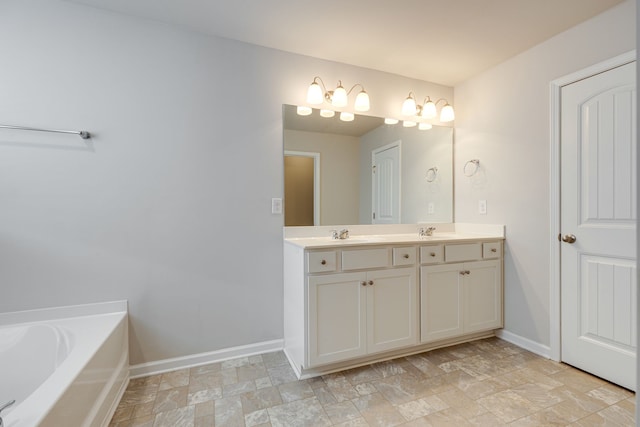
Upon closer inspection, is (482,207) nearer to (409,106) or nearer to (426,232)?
(426,232)

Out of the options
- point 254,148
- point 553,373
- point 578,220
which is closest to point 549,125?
point 578,220

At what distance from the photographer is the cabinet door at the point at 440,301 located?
2.11 metres

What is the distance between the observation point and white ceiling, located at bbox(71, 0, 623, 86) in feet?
5.75

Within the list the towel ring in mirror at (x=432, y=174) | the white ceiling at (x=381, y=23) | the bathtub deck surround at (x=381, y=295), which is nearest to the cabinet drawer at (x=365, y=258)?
the bathtub deck surround at (x=381, y=295)

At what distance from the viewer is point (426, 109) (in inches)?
104

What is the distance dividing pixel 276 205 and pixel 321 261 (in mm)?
642

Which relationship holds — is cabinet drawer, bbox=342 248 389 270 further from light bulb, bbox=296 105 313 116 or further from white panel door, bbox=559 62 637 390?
white panel door, bbox=559 62 637 390

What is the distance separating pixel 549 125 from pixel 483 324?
1.60 metres

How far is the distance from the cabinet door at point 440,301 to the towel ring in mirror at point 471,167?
0.94 m

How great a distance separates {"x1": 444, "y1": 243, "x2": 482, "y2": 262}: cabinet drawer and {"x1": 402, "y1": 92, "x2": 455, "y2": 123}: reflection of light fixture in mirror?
124 cm

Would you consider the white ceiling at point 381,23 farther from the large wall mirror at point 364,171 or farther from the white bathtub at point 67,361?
the white bathtub at point 67,361

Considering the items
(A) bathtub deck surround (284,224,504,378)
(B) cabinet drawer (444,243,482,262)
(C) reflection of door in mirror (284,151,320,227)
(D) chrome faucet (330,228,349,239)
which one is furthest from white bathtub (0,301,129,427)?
(B) cabinet drawer (444,243,482,262)

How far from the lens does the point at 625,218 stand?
5.64 feet

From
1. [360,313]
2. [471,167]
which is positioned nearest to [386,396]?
[360,313]
